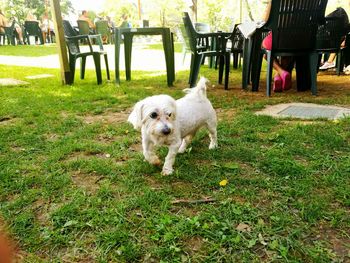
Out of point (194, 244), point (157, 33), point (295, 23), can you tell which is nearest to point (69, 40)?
point (157, 33)

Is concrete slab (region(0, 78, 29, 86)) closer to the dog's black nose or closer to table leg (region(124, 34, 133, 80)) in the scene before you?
table leg (region(124, 34, 133, 80))

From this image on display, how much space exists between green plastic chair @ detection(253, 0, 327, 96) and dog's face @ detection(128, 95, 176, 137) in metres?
3.14

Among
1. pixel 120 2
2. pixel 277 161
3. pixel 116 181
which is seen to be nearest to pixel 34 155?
pixel 116 181

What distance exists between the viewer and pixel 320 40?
6.40m

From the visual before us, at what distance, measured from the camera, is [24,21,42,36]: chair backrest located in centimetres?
2197

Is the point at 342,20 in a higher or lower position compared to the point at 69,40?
higher

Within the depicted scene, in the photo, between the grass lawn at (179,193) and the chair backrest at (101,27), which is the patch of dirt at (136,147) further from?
the chair backrest at (101,27)

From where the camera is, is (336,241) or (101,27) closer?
(336,241)

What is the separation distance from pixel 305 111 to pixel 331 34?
9.58 feet

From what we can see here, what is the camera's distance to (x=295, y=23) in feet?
16.8

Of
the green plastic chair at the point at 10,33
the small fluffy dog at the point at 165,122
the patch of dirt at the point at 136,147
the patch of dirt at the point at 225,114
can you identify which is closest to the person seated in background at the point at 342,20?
the patch of dirt at the point at 225,114

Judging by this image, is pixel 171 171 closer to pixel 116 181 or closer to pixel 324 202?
pixel 116 181

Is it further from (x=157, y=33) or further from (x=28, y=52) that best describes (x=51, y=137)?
(x=28, y=52)

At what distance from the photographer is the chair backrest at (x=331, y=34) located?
6238 mm
